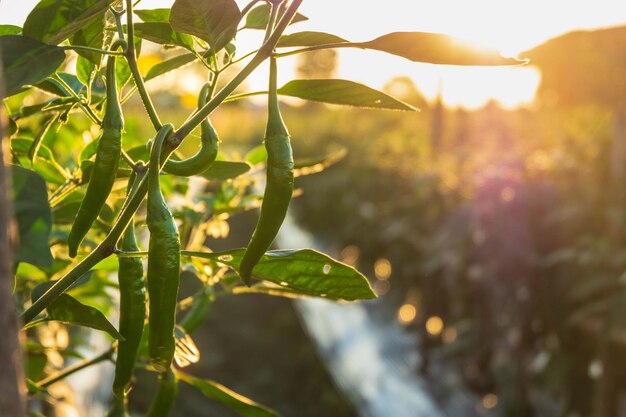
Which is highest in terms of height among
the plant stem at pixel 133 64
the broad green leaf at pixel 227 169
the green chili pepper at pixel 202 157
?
the plant stem at pixel 133 64

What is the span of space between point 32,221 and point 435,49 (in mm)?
286

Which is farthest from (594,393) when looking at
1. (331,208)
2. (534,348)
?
(331,208)

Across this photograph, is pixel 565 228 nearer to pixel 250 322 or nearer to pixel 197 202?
pixel 197 202

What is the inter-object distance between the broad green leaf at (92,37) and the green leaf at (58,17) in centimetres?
9

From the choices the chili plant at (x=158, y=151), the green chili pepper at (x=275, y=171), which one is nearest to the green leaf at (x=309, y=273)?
the chili plant at (x=158, y=151)

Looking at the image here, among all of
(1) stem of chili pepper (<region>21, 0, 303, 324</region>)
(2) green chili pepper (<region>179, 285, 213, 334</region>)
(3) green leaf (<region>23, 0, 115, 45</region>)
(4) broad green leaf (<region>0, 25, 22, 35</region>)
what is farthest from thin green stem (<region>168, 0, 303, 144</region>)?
(2) green chili pepper (<region>179, 285, 213, 334</region>)

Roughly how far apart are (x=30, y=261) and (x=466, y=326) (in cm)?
357

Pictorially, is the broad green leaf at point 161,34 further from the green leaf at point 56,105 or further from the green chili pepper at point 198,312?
the green chili pepper at point 198,312

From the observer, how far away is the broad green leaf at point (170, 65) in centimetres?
75

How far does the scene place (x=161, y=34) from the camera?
0.65 m

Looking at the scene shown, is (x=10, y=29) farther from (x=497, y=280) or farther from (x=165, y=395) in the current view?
(x=497, y=280)

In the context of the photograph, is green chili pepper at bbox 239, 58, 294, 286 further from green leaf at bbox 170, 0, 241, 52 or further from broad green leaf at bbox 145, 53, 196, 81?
broad green leaf at bbox 145, 53, 196, 81

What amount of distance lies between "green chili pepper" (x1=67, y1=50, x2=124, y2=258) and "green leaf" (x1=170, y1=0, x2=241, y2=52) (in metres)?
0.06

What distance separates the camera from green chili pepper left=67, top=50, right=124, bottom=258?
0.55 metres
